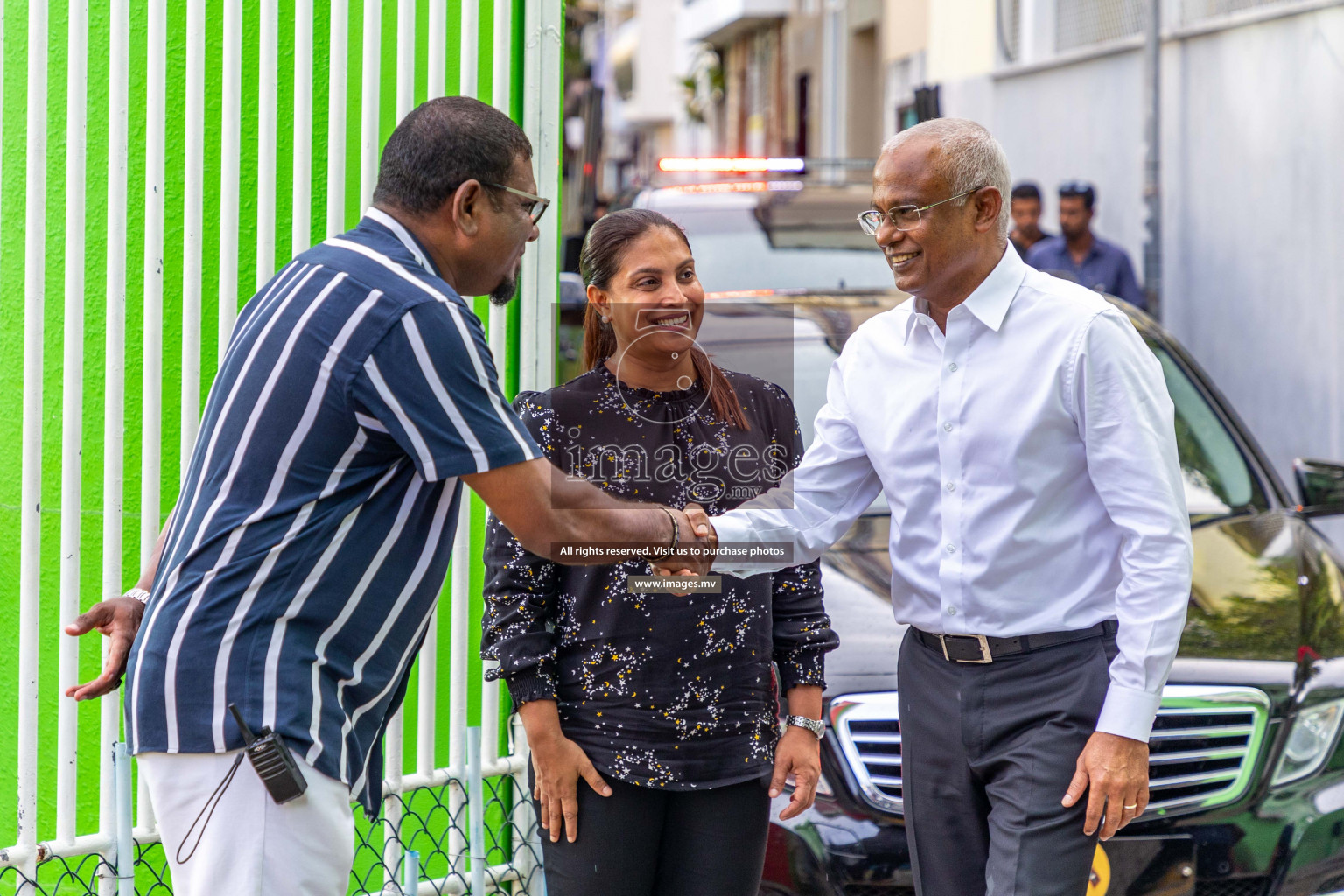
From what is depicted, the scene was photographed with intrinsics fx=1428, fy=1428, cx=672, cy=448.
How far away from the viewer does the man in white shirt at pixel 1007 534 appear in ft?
8.13

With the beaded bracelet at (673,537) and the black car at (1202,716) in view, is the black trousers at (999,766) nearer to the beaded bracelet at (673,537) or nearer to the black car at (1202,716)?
the black car at (1202,716)

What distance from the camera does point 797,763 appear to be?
277 cm

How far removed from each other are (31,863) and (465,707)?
1.04m

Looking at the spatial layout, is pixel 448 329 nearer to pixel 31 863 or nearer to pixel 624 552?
pixel 624 552

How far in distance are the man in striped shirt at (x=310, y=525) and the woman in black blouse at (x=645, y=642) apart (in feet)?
1.26

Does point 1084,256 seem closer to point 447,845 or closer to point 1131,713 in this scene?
point 447,845

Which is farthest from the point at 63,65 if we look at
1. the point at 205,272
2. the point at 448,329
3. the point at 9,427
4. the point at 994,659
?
the point at 994,659

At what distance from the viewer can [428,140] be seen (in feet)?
7.62

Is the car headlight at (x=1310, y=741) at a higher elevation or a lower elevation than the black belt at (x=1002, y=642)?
lower

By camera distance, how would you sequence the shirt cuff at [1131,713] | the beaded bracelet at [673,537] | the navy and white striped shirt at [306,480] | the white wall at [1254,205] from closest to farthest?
the navy and white striped shirt at [306,480], the shirt cuff at [1131,713], the beaded bracelet at [673,537], the white wall at [1254,205]

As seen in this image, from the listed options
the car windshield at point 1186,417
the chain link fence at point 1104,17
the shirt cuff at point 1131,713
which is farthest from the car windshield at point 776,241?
the chain link fence at point 1104,17

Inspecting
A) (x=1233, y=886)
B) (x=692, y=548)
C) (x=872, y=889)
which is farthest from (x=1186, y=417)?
(x=692, y=548)

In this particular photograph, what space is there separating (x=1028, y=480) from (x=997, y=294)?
14.0 inches

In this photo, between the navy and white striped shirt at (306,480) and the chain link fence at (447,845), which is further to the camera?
the chain link fence at (447,845)
